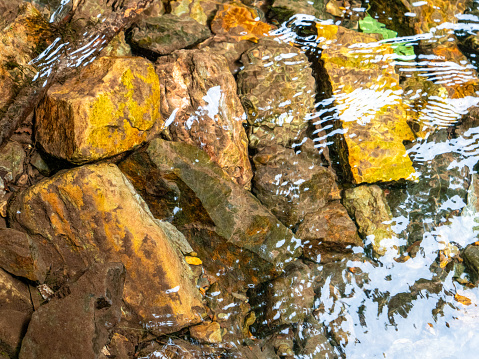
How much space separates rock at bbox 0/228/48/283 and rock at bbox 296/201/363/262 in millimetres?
2275

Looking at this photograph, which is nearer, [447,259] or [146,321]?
[146,321]

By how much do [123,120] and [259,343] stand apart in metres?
2.21

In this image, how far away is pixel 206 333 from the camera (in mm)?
2814

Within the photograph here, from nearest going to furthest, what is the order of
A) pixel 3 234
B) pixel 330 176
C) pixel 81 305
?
pixel 81 305 → pixel 3 234 → pixel 330 176

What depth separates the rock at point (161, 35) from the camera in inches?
132

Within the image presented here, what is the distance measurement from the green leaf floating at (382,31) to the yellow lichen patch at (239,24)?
1.17m

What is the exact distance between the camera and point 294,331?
2992 mm

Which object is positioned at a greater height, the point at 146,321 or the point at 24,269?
the point at 24,269

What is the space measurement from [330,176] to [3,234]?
A: 289 cm

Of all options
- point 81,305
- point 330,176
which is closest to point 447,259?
point 330,176

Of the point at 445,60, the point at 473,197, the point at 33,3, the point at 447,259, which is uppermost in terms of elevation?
the point at 33,3

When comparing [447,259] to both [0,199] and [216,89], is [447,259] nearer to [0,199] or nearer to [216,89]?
[216,89]

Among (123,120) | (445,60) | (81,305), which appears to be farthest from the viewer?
(445,60)

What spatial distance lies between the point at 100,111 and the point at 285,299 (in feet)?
7.31
